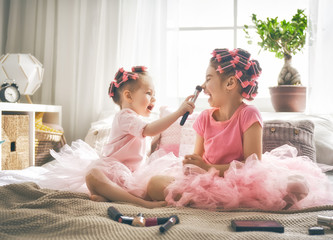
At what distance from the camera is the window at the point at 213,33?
8.48 ft

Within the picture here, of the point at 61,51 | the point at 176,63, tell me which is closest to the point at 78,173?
the point at 176,63

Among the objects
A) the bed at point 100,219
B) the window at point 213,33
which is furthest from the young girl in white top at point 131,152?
the window at point 213,33

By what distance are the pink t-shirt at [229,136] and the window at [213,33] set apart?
3.99 feet

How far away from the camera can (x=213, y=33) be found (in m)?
2.76

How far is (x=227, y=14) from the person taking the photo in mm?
2721

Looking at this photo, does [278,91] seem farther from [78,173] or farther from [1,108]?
[1,108]

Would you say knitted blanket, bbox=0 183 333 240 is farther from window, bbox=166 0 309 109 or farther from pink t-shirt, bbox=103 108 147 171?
window, bbox=166 0 309 109

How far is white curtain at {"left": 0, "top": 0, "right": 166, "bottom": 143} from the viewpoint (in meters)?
2.60

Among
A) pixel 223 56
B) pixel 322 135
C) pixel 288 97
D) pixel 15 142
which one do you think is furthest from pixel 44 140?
pixel 322 135

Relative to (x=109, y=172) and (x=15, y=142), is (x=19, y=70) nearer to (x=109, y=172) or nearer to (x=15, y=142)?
(x=15, y=142)

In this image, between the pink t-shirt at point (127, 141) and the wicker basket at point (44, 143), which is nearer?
the pink t-shirt at point (127, 141)

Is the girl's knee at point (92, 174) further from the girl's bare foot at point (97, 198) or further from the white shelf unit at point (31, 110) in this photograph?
the white shelf unit at point (31, 110)

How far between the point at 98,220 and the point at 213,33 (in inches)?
84.2

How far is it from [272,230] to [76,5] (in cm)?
239
